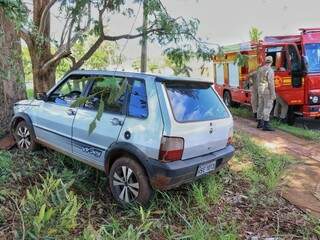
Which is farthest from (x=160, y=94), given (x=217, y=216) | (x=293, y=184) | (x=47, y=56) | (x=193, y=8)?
(x=193, y=8)

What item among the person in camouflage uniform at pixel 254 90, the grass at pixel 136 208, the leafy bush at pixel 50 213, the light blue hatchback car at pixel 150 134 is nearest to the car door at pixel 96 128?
the light blue hatchback car at pixel 150 134

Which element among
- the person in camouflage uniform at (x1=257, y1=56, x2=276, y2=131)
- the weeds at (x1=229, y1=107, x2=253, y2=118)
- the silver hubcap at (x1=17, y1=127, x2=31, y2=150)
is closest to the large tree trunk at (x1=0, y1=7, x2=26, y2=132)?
the silver hubcap at (x1=17, y1=127, x2=31, y2=150)

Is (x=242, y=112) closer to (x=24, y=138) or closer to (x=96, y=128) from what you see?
(x=24, y=138)

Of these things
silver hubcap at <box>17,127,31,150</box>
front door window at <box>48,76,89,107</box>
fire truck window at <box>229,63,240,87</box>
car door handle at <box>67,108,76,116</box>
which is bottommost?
silver hubcap at <box>17,127,31,150</box>

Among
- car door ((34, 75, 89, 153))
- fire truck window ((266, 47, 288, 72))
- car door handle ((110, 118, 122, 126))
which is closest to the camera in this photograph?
car door handle ((110, 118, 122, 126))

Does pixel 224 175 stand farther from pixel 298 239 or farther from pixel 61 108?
pixel 61 108

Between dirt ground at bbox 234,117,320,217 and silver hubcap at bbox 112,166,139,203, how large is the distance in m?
2.09

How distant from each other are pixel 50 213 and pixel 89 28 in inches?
194

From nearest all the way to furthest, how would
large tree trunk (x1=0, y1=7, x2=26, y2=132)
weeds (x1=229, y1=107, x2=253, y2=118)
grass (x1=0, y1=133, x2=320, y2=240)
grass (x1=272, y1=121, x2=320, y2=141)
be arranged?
grass (x1=0, y1=133, x2=320, y2=240)
large tree trunk (x1=0, y1=7, x2=26, y2=132)
grass (x1=272, y1=121, x2=320, y2=141)
weeds (x1=229, y1=107, x2=253, y2=118)

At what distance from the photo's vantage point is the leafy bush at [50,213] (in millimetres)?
3391

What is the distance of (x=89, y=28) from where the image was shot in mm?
7609

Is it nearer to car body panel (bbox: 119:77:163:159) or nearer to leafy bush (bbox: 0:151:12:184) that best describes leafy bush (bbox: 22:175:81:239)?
leafy bush (bbox: 0:151:12:184)

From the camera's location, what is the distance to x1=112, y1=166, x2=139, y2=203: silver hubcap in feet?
15.1

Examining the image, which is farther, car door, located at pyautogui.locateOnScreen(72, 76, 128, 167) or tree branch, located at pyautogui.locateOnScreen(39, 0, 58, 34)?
tree branch, located at pyautogui.locateOnScreen(39, 0, 58, 34)
